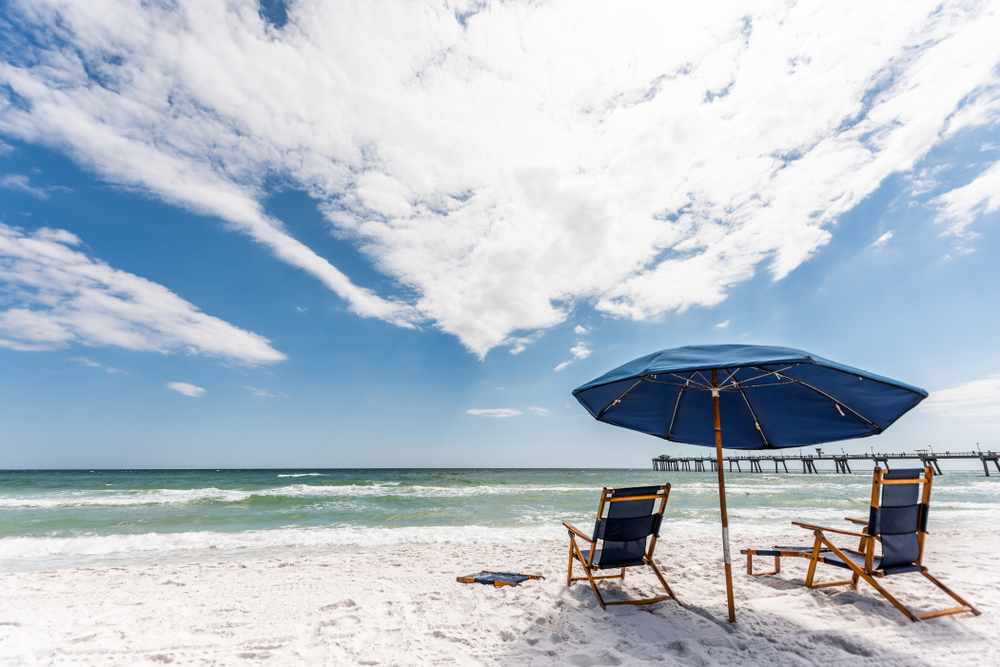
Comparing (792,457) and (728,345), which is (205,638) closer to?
(728,345)

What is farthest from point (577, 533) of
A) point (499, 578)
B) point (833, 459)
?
point (833, 459)

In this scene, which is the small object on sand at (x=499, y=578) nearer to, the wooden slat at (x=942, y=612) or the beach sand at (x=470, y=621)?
the beach sand at (x=470, y=621)

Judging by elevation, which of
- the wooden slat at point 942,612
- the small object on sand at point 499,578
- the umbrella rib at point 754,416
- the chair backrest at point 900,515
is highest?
the umbrella rib at point 754,416

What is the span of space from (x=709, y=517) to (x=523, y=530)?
17.1 ft

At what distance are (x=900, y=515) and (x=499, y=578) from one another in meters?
3.57

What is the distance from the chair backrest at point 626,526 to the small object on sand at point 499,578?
1.29 meters

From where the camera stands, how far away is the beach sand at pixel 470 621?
2.86 meters

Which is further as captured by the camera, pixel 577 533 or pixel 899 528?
pixel 577 533

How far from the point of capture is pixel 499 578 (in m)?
4.68

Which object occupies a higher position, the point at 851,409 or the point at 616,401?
the point at 616,401

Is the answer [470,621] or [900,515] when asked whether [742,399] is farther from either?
[470,621]

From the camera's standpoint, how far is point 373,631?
338 centimetres

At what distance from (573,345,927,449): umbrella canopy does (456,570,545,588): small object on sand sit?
196 cm

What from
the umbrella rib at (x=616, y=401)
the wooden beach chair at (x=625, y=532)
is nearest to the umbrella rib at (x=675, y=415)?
the umbrella rib at (x=616, y=401)
